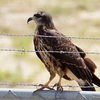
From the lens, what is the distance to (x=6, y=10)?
643 inches

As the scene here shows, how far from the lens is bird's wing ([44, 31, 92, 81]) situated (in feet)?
20.4

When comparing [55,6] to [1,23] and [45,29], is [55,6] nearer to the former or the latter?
[1,23]

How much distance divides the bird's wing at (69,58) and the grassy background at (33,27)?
3.84 meters

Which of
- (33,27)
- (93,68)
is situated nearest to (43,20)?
(93,68)

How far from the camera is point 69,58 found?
6.33 m

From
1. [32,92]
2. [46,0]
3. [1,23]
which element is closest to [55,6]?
[46,0]

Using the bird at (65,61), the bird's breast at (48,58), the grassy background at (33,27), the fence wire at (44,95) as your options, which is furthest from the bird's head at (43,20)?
the grassy background at (33,27)

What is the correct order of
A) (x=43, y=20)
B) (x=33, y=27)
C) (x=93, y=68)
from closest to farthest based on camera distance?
1. (x=93, y=68)
2. (x=43, y=20)
3. (x=33, y=27)

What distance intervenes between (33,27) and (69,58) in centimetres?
836

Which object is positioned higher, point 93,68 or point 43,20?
point 43,20

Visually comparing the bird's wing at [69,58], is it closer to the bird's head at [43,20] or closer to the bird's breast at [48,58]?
the bird's breast at [48,58]

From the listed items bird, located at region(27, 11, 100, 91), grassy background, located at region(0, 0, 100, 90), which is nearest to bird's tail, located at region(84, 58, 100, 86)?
bird, located at region(27, 11, 100, 91)

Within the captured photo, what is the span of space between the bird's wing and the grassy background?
384cm

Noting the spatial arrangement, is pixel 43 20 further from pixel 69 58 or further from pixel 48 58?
pixel 69 58
